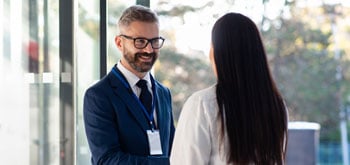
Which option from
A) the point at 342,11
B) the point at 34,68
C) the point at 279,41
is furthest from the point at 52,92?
the point at 342,11

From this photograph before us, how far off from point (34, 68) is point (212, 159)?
1642mm

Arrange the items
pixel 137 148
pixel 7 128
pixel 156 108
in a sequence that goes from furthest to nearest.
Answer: pixel 7 128 → pixel 156 108 → pixel 137 148

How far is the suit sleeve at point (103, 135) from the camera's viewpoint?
5.97 feet

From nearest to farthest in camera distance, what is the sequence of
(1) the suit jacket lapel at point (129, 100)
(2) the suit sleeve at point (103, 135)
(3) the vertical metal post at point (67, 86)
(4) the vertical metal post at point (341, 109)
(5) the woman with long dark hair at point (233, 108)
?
(5) the woman with long dark hair at point (233, 108), (2) the suit sleeve at point (103, 135), (1) the suit jacket lapel at point (129, 100), (3) the vertical metal post at point (67, 86), (4) the vertical metal post at point (341, 109)

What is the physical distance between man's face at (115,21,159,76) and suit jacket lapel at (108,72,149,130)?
0.24ft

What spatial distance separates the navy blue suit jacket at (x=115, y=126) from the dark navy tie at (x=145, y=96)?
2.5 inches

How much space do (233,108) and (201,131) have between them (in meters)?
0.10

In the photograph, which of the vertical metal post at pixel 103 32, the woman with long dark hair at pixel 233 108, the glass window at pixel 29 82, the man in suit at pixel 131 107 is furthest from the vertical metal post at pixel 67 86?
the woman with long dark hair at pixel 233 108

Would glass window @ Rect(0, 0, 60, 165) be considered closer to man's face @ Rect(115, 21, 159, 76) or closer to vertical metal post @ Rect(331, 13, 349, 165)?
man's face @ Rect(115, 21, 159, 76)

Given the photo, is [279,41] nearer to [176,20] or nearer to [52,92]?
[176,20]

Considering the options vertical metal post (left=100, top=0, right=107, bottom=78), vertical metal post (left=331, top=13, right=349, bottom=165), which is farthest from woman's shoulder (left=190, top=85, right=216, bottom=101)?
vertical metal post (left=331, top=13, right=349, bottom=165)

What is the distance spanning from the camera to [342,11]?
759 centimetres

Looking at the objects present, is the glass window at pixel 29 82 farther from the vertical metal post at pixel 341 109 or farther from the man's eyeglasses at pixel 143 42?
the vertical metal post at pixel 341 109

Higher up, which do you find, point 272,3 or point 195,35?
point 272,3
